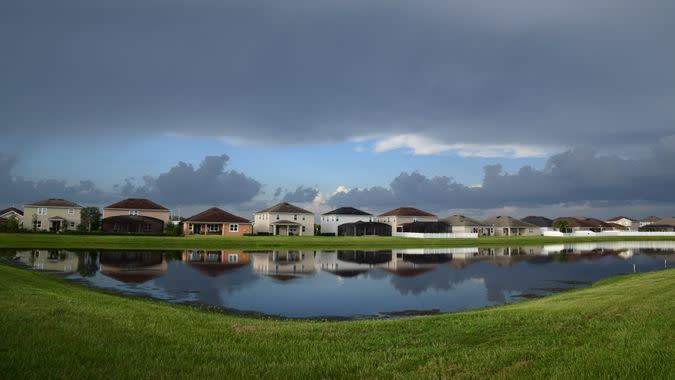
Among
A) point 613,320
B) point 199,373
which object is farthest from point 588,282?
point 199,373

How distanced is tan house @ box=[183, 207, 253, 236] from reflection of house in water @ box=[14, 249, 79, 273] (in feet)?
145

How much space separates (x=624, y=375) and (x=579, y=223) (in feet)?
578

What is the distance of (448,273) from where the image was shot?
3919cm

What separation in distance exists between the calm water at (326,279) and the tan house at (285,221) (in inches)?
1992

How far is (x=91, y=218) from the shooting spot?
9575 cm

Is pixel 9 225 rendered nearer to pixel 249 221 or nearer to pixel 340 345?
pixel 249 221

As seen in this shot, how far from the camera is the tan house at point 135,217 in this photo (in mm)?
89438

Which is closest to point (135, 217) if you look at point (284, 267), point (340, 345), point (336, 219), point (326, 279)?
point (336, 219)

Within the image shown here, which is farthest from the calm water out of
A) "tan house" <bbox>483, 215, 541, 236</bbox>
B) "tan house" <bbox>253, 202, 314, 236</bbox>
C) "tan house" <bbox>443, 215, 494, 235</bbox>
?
"tan house" <bbox>483, 215, 541, 236</bbox>

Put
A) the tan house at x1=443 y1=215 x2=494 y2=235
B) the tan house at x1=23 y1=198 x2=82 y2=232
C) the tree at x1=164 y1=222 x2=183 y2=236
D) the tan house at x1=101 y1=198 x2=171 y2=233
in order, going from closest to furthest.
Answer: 1. the tree at x1=164 y1=222 x2=183 y2=236
2. the tan house at x1=101 y1=198 x2=171 y2=233
3. the tan house at x1=23 y1=198 x2=82 y2=232
4. the tan house at x1=443 y1=215 x2=494 y2=235

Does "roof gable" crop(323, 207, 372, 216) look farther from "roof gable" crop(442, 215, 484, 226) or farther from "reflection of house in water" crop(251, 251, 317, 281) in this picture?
"reflection of house in water" crop(251, 251, 317, 281)

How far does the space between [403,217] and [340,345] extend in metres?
114

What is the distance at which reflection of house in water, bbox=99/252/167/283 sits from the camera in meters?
33.8

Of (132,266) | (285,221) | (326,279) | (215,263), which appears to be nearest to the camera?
(326,279)
